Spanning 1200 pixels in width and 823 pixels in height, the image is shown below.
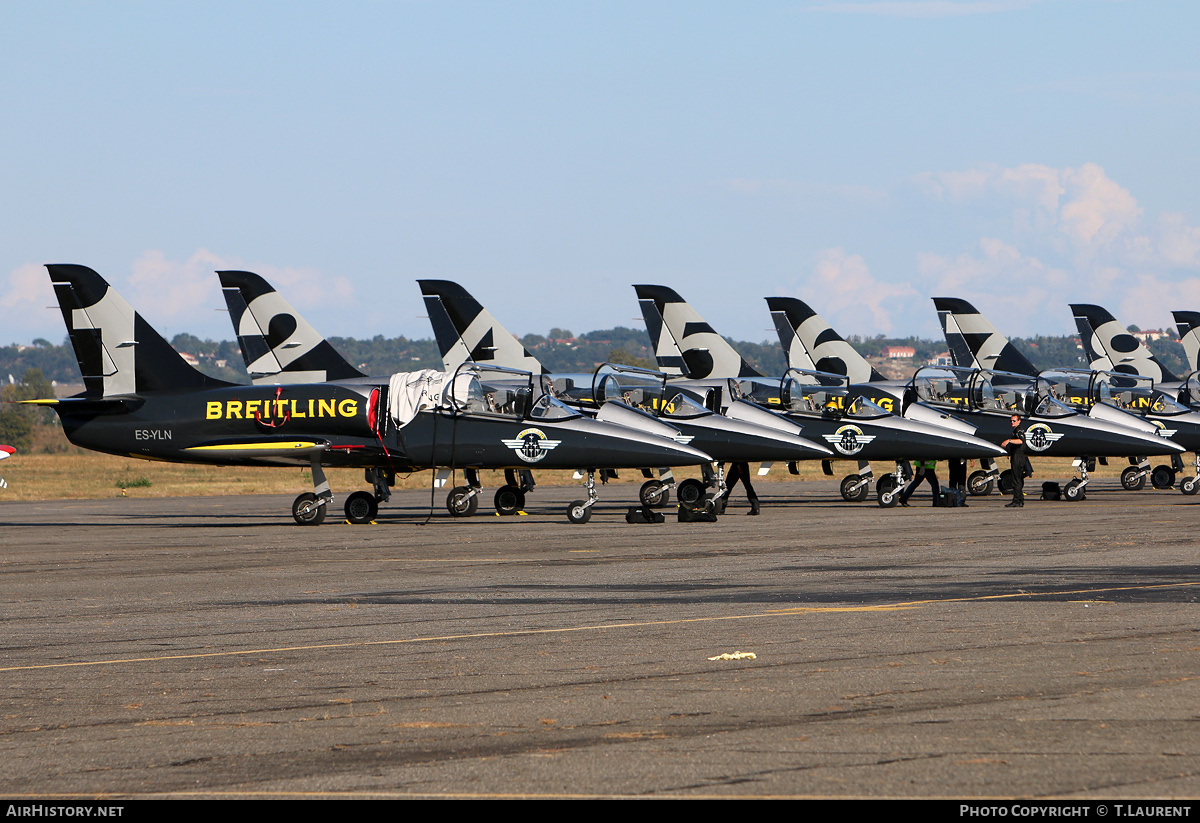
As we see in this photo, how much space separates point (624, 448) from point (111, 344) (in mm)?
10289

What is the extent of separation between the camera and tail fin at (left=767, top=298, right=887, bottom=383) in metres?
40.0

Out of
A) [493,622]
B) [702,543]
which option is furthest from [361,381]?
[493,622]

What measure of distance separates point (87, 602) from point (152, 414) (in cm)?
1293

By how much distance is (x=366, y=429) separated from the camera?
85.5 feet

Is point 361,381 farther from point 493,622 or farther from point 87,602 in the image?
point 493,622

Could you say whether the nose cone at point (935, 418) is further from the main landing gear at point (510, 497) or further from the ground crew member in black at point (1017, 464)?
the main landing gear at point (510, 497)

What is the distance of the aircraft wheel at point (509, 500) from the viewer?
97.5 feet

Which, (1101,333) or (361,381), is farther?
(1101,333)

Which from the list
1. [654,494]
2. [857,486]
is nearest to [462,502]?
[654,494]

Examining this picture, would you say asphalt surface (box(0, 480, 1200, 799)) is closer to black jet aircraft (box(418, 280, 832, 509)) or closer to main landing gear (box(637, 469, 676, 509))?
main landing gear (box(637, 469, 676, 509))

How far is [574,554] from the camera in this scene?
19344mm

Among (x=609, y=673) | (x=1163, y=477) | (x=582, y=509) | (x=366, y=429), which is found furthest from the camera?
(x=1163, y=477)

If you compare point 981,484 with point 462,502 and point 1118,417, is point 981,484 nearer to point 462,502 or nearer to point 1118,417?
point 1118,417

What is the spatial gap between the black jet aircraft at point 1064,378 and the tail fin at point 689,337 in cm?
803
